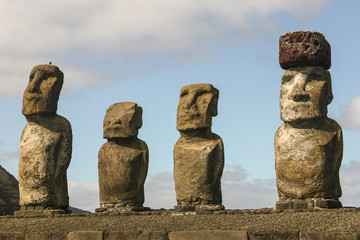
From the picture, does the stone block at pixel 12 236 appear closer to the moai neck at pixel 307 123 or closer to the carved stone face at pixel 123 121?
the carved stone face at pixel 123 121

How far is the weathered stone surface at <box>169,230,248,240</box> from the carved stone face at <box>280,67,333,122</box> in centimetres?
288

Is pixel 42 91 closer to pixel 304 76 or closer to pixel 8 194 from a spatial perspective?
pixel 304 76

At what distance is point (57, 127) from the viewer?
1738cm

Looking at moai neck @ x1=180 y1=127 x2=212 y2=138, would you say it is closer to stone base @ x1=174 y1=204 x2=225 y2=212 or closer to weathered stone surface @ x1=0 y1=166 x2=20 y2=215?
stone base @ x1=174 y1=204 x2=225 y2=212

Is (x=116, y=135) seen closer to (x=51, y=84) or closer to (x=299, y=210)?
(x=51, y=84)

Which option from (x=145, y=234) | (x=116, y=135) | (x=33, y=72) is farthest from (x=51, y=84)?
(x=145, y=234)

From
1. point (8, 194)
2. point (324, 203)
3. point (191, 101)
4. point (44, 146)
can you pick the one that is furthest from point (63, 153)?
point (8, 194)

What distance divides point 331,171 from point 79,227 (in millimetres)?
4788

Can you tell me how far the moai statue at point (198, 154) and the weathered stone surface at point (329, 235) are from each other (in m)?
3.32

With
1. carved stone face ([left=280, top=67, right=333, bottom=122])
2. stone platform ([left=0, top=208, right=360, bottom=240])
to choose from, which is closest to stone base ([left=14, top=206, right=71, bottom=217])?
stone platform ([left=0, top=208, right=360, bottom=240])

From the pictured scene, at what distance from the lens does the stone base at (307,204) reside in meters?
14.4

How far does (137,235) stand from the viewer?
1366 cm

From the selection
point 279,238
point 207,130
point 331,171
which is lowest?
point 279,238

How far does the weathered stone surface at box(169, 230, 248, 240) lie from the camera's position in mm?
12820
